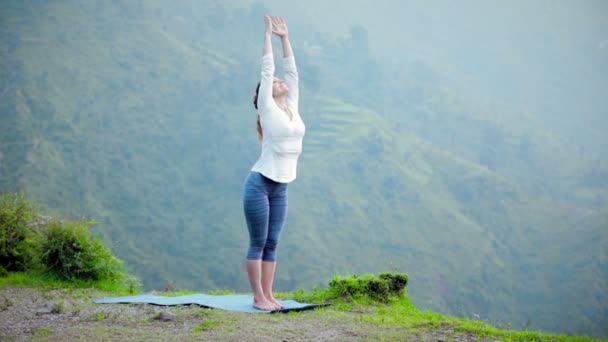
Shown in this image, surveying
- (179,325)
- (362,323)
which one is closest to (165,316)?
(179,325)

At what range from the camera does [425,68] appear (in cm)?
11931

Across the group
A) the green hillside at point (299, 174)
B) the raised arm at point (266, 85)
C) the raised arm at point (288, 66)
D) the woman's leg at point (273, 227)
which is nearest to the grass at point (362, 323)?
the woman's leg at point (273, 227)

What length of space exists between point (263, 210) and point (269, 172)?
35 cm

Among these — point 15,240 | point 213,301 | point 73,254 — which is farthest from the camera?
point 15,240

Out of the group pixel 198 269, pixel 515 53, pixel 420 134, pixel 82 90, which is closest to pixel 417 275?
pixel 198 269

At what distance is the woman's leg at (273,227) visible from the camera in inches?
226

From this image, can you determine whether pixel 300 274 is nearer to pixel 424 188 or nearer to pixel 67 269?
pixel 424 188

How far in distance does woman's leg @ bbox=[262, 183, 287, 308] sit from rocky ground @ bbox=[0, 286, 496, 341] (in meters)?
0.42

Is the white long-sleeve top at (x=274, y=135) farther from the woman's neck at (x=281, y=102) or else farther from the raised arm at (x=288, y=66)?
the raised arm at (x=288, y=66)

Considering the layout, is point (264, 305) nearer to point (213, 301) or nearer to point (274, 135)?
point (213, 301)

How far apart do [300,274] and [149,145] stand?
28046 mm

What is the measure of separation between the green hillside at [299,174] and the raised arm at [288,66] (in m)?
51.3

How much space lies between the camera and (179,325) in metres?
5.16

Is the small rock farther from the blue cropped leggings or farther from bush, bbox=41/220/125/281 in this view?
bush, bbox=41/220/125/281
